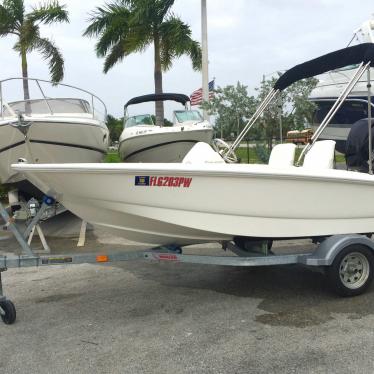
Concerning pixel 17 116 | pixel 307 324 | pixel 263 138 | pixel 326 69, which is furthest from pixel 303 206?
pixel 263 138

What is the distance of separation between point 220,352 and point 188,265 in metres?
2.42

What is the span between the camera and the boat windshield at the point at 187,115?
40.8 ft

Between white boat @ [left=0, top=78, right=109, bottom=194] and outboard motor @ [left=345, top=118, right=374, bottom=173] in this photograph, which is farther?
white boat @ [left=0, top=78, right=109, bottom=194]

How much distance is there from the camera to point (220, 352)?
3.36 metres

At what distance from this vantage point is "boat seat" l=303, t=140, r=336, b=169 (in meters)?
4.61

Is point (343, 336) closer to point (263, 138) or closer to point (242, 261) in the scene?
point (242, 261)

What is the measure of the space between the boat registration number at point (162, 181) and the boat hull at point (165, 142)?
7710 millimetres

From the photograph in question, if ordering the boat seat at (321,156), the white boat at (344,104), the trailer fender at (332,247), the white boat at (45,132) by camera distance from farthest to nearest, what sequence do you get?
the white boat at (344,104)
the white boat at (45,132)
the boat seat at (321,156)
the trailer fender at (332,247)

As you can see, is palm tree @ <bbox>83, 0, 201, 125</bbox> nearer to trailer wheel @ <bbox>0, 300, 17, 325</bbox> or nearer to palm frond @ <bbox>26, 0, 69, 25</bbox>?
palm frond @ <bbox>26, 0, 69, 25</bbox>

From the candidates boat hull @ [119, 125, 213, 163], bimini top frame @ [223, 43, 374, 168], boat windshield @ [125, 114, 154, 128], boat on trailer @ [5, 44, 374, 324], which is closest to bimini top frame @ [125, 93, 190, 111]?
boat windshield @ [125, 114, 154, 128]

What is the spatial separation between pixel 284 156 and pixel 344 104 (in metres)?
7.75

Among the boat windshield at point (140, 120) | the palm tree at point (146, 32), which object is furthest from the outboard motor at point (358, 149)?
the palm tree at point (146, 32)

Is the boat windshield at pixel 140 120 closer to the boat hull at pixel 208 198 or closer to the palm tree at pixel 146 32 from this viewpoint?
the palm tree at pixel 146 32

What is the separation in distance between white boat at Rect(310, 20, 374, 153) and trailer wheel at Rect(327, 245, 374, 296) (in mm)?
7066
